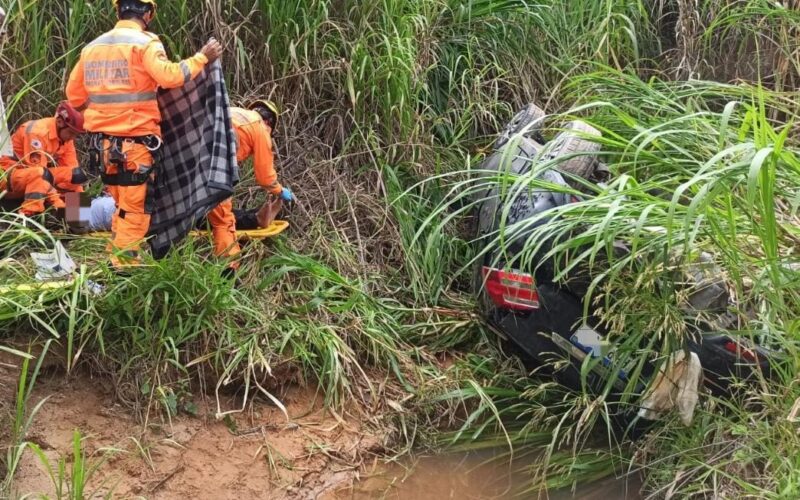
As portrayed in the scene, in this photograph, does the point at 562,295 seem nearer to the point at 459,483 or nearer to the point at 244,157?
the point at 459,483

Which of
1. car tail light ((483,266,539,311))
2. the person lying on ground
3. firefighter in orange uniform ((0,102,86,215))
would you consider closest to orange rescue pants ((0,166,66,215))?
firefighter in orange uniform ((0,102,86,215))

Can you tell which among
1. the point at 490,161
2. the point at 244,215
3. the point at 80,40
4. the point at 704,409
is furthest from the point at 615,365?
the point at 80,40

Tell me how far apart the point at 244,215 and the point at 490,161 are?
134 centimetres

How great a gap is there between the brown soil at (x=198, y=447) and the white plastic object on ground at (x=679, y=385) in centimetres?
125

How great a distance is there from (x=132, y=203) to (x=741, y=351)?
272 centimetres

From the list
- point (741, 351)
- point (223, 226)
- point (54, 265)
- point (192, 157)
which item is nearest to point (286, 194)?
point (223, 226)

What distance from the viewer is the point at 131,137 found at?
12.1 feet

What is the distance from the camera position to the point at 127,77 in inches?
143

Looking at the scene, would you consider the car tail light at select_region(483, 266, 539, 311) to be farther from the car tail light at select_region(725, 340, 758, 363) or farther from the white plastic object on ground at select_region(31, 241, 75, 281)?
the white plastic object on ground at select_region(31, 241, 75, 281)

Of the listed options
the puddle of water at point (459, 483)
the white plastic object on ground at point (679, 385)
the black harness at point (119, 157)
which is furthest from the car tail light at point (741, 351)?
the black harness at point (119, 157)

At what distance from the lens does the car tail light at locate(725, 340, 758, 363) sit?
292cm

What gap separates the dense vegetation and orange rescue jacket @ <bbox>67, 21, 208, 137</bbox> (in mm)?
375

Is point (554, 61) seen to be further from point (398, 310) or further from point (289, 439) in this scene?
point (289, 439)

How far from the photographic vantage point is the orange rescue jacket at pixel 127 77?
3.59m
